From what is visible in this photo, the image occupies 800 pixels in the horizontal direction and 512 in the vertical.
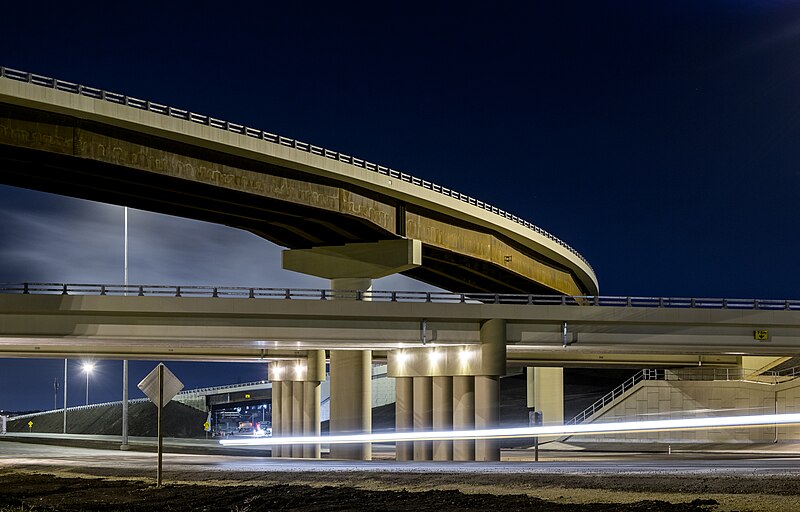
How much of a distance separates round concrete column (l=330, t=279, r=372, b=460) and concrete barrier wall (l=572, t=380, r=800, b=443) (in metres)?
18.2

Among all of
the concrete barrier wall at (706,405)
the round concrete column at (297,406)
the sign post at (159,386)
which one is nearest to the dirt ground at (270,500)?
the sign post at (159,386)

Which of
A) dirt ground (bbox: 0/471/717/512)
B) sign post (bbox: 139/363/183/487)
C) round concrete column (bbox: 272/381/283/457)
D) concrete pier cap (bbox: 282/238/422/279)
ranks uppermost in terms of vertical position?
concrete pier cap (bbox: 282/238/422/279)

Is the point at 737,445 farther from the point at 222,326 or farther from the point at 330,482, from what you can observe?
the point at 330,482

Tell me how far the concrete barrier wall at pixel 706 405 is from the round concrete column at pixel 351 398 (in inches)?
718

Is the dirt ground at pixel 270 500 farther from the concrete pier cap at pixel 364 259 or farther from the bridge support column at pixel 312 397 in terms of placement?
the bridge support column at pixel 312 397

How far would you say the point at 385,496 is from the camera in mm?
17609

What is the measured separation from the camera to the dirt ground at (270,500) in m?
15.1

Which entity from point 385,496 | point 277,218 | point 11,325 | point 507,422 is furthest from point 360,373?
point 507,422

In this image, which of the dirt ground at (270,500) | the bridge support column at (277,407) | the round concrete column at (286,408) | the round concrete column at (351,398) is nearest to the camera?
the dirt ground at (270,500)

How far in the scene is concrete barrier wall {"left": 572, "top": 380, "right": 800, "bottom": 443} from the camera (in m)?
59.1

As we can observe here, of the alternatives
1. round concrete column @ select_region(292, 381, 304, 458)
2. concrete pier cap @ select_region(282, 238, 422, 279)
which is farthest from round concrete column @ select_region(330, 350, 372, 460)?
round concrete column @ select_region(292, 381, 304, 458)

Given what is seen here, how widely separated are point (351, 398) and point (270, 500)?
38.2 meters

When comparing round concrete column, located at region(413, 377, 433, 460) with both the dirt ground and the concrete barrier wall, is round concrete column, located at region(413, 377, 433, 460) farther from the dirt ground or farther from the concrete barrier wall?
Result: the dirt ground

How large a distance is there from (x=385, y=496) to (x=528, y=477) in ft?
12.6
